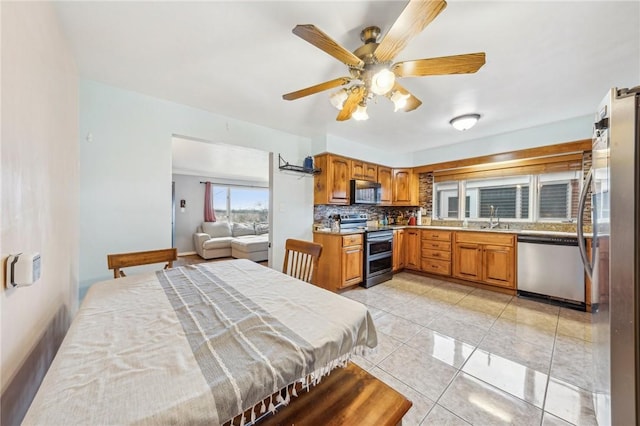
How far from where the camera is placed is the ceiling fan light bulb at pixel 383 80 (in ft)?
4.36

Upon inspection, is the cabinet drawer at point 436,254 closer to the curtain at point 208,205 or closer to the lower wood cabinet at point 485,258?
the lower wood cabinet at point 485,258

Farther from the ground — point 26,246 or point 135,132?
point 135,132

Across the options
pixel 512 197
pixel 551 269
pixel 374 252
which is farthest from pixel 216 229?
pixel 551 269

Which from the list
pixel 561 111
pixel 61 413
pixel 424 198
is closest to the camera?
pixel 61 413

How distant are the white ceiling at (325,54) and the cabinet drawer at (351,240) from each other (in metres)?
1.71

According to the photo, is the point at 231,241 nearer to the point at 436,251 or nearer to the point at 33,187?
the point at 436,251

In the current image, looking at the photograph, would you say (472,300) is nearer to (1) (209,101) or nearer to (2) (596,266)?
(2) (596,266)

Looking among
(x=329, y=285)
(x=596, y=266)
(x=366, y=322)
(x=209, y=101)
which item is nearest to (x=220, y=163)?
(x=209, y=101)

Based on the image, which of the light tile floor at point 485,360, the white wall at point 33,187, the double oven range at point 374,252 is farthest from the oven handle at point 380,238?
the white wall at point 33,187

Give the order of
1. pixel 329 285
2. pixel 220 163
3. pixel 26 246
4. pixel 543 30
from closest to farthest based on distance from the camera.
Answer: pixel 26 246
pixel 543 30
pixel 329 285
pixel 220 163

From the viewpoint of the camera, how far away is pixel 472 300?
3.01m

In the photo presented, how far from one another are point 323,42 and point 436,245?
3.67m

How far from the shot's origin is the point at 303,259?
183 cm

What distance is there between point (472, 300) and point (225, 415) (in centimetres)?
340
